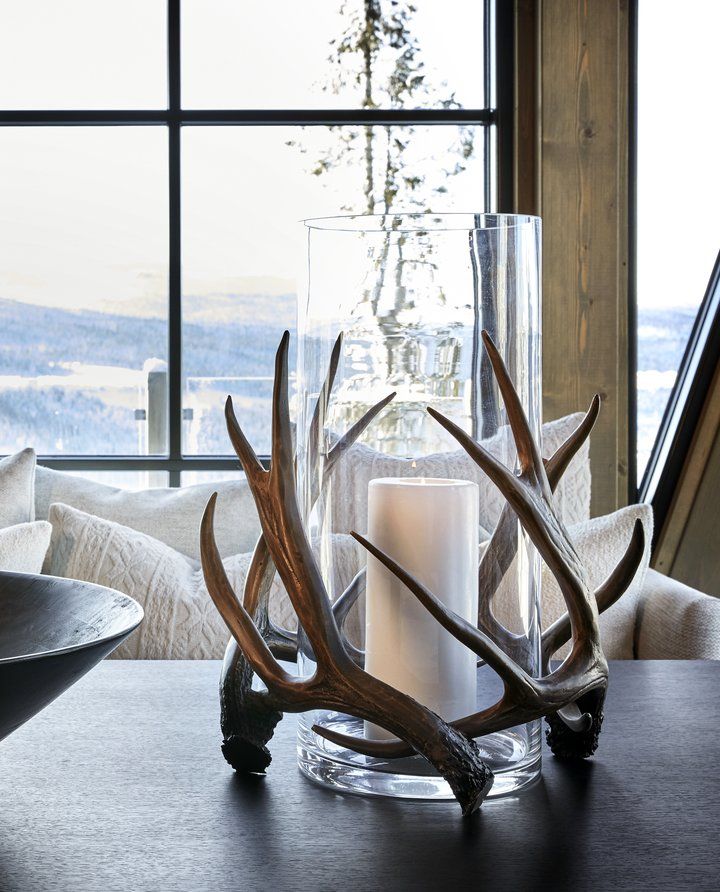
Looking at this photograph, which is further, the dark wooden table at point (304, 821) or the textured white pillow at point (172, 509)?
the textured white pillow at point (172, 509)

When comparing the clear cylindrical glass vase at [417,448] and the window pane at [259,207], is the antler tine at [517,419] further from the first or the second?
the window pane at [259,207]

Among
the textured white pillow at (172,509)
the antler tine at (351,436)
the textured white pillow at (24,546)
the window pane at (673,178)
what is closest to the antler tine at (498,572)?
the antler tine at (351,436)

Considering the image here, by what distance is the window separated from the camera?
3.33 m

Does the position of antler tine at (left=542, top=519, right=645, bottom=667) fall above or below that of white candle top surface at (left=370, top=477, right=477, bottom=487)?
below

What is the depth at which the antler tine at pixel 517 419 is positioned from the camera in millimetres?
608

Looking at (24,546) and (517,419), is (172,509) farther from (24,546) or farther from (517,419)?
(517,419)

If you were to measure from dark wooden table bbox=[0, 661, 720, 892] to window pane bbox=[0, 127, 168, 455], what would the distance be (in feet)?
9.22

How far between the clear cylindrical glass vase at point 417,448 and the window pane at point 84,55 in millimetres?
3012

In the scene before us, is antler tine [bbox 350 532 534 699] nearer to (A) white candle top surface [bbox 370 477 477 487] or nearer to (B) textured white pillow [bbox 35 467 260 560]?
(A) white candle top surface [bbox 370 477 477 487]

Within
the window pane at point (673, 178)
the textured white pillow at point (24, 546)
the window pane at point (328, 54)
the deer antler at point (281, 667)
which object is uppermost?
the window pane at point (328, 54)

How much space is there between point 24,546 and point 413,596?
1.09m

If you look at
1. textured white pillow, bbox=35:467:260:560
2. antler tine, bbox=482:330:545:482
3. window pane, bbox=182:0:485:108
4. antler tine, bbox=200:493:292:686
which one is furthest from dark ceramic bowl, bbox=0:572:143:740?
window pane, bbox=182:0:485:108

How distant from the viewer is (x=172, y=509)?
192 centimetres

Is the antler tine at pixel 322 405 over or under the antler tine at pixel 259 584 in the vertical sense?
over
